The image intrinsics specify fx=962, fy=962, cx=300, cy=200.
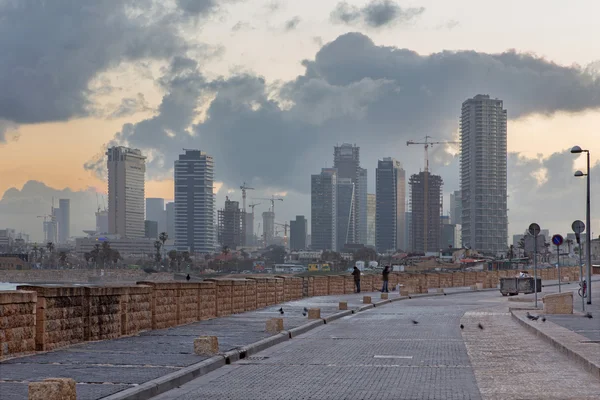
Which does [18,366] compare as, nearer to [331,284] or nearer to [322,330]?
[322,330]

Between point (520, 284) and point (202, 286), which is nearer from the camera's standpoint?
point (202, 286)

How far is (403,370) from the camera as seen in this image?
16.8 meters

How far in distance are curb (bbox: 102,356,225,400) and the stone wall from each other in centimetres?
326

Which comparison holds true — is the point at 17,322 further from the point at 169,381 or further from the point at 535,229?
the point at 535,229

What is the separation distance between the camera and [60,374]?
1484 centimetres

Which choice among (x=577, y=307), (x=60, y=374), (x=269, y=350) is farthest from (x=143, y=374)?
(x=577, y=307)

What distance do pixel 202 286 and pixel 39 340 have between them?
37.8 feet

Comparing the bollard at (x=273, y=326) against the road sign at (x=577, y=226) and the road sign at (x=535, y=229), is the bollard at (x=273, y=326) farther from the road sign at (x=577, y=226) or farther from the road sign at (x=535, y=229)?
the road sign at (x=577, y=226)

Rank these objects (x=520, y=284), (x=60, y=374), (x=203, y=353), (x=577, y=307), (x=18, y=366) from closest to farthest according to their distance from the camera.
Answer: (x=60, y=374), (x=18, y=366), (x=203, y=353), (x=577, y=307), (x=520, y=284)

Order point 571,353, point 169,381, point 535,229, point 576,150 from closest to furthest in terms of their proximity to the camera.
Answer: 1. point 169,381
2. point 571,353
3. point 535,229
4. point 576,150

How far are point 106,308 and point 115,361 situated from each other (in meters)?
4.68

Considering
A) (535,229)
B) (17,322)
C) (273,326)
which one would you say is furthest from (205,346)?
(535,229)

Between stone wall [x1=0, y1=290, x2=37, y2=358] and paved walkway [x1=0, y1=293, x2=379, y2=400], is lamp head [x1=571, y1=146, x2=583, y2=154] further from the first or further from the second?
stone wall [x1=0, y1=290, x2=37, y2=358]

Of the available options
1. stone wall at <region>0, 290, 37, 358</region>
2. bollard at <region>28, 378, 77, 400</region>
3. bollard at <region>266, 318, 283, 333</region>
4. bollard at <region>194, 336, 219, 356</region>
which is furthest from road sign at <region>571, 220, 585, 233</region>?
bollard at <region>28, 378, 77, 400</region>
